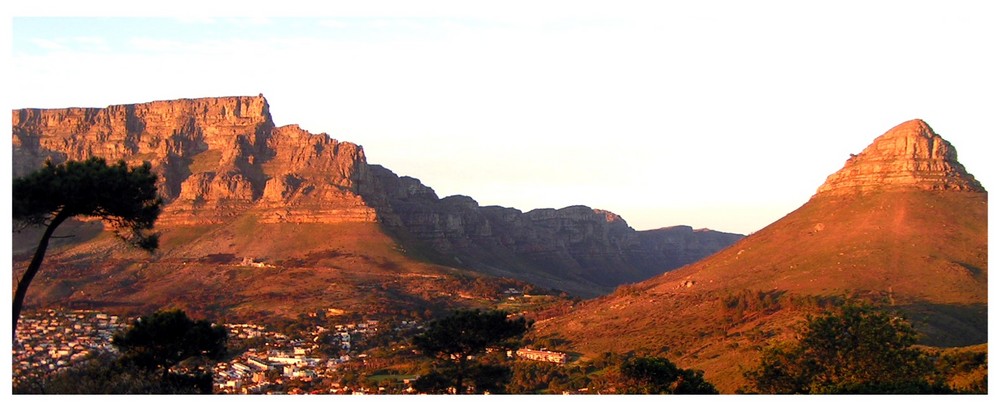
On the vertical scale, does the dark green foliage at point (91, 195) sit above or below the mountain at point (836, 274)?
above

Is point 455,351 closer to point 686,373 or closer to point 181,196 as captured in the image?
point 686,373

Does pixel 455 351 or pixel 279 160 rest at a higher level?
pixel 279 160

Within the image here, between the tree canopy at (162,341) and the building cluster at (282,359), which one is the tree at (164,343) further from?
the building cluster at (282,359)

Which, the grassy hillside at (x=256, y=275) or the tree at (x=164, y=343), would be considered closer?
the tree at (x=164, y=343)

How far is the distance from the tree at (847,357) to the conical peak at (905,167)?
54.4 metres

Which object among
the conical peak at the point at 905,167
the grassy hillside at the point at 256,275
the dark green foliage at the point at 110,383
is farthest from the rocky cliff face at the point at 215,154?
the dark green foliage at the point at 110,383

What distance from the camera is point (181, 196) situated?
168m

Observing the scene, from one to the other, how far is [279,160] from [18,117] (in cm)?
6372

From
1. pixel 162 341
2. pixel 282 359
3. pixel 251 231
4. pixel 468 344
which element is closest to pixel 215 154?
pixel 251 231

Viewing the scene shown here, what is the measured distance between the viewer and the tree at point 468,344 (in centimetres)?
4459

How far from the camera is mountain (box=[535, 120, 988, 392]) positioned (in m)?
64.8

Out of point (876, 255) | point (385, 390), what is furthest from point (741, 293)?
point (385, 390)

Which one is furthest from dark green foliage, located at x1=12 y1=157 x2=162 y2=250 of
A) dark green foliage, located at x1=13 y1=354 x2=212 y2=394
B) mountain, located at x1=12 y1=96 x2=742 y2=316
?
mountain, located at x1=12 y1=96 x2=742 y2=316

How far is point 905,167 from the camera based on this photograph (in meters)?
92.7
